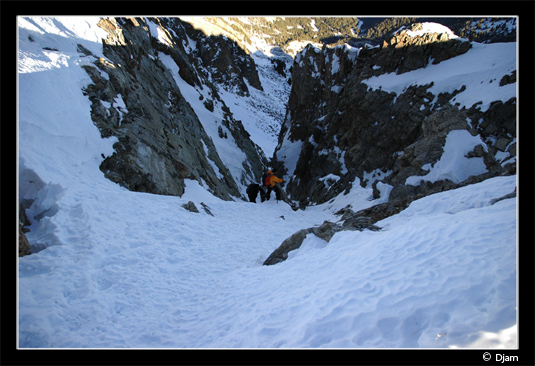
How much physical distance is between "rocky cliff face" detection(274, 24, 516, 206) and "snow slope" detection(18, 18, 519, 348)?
344 inches

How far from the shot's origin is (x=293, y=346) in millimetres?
3381

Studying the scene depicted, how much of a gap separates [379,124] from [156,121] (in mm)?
16716

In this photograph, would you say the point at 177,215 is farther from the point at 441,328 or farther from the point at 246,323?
the point at 441,328

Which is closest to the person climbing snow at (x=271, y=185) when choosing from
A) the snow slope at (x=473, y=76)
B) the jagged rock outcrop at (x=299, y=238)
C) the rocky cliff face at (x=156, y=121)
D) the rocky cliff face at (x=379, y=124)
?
the rocky cliff face at (x=156, y=121)

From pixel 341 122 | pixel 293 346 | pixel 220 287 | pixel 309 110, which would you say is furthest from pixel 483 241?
pixel 309 110

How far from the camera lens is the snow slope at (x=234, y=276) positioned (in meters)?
3.31

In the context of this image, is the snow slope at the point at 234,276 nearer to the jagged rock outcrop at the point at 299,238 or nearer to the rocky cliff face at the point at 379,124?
the jagged rock outcrop at the point at 299,238

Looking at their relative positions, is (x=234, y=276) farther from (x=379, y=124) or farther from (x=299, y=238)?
(x=379, y=124)

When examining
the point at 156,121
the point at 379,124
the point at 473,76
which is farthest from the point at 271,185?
the point at 473,76

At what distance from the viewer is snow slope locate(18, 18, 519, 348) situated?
3.31m

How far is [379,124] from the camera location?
23078 millimetres

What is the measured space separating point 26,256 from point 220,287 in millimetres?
3407

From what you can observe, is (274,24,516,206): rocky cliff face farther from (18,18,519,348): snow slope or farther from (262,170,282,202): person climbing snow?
(18,18,519,348): snow slope

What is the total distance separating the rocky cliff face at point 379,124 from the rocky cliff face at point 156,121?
7.06 meters
